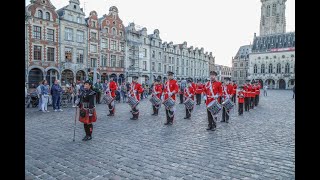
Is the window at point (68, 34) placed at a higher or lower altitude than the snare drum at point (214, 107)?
higher

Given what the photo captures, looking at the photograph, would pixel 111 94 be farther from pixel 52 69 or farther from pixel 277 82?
pixel 277 82

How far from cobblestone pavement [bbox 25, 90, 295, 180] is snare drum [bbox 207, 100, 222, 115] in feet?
2.46

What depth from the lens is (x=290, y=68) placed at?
6481cm

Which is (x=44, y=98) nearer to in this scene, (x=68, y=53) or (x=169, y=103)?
(x=169, y=103)

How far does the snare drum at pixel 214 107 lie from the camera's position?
8.21 m

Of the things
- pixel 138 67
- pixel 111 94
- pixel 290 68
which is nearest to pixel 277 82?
pixel 290 68

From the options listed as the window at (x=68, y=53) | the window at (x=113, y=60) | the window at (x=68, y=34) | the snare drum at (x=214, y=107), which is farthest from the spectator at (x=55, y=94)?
the window at (x=113, y=60)

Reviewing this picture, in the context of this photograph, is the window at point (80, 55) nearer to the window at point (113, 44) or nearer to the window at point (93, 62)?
the window at point (93, 62)

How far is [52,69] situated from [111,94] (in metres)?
21.7

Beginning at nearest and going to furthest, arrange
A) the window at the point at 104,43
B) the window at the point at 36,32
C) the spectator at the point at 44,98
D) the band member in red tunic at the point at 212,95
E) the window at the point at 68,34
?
the band member in red tunic at the point at 212,95
the spectator at the point at 44,98
the window at the point at 36,32
the window at the point at 68,34
the window at the point at 104,43

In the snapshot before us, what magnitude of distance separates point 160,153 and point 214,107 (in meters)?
3.48

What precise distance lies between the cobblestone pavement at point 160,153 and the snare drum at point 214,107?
2.46ft

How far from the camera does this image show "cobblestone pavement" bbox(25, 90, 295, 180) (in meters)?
4.41
